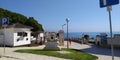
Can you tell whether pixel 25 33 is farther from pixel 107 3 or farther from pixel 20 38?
pixel 107 3

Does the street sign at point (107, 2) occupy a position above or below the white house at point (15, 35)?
above

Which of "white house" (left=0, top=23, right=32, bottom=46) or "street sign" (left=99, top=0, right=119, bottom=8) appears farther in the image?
"white house" (left=0, top=23, right=32, bottom=46)

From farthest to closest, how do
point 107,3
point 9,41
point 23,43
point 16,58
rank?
point 23,43, point 9,41, point 16,58, point 107,3

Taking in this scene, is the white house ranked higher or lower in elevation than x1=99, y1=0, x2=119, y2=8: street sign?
lower

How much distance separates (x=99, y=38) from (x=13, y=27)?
1638 cm

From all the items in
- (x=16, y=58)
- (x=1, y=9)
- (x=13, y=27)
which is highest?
(x=1, y=9)

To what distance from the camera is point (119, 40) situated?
108ft

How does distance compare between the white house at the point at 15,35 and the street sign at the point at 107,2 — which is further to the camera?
the white house at the point at 15,35

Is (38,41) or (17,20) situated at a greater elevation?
(17,20)

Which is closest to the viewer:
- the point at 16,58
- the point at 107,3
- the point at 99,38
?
the point at 107,3

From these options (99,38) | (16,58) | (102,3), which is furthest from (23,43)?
(102,3)

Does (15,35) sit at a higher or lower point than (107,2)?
lower

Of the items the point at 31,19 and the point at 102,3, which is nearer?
the point at 102,3

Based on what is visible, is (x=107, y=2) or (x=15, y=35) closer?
(x=107, y=2)
